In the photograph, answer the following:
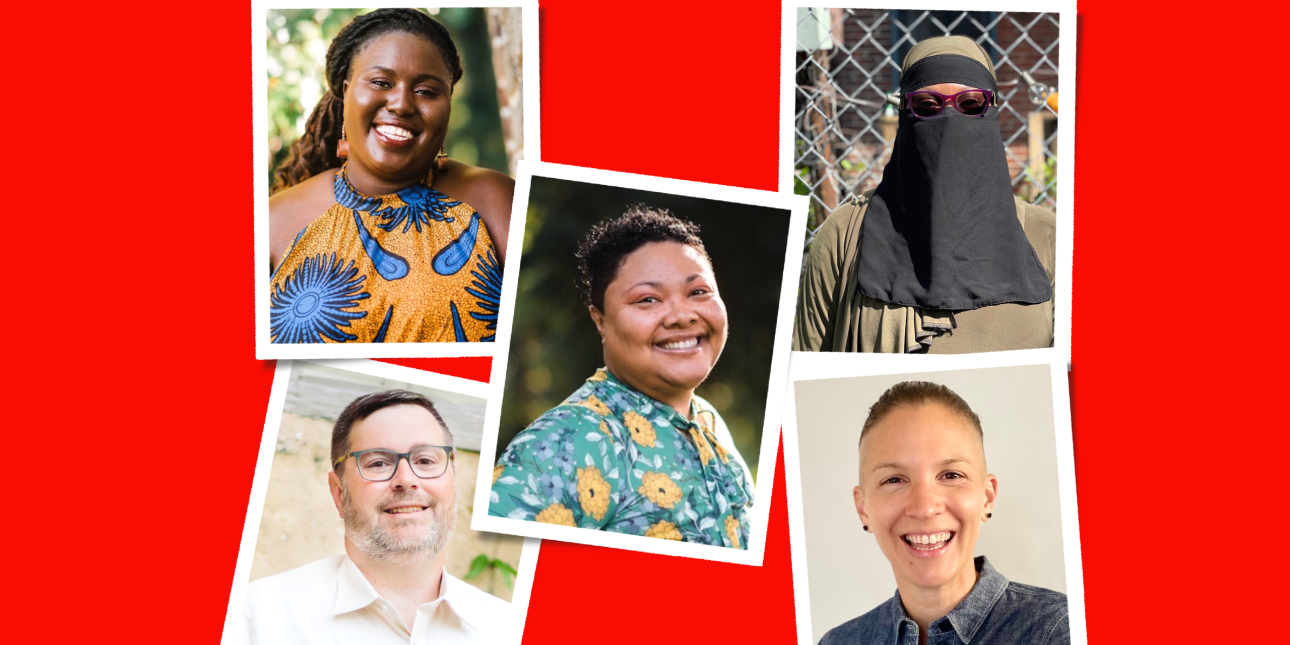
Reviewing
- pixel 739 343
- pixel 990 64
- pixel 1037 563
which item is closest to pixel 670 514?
pixel 739 343

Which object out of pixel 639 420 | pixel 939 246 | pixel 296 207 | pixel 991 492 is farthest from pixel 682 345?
pixel 296 207

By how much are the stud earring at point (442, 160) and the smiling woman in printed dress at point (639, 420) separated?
0.30m

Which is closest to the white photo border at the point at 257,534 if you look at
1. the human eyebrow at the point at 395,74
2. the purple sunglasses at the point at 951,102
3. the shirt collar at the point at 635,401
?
the shirt collar at the point at 635,401

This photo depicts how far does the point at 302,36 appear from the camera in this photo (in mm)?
1674

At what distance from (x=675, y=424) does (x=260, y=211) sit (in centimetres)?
87

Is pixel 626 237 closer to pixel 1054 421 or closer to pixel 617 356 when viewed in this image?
pixel 617 356

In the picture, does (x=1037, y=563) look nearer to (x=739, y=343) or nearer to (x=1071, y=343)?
(x=1071, y=343)

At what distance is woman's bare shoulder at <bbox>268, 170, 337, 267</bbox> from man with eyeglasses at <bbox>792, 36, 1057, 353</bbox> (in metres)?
0.91

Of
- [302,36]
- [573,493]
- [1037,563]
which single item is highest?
[302,36]

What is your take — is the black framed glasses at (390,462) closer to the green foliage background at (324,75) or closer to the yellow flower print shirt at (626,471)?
the yellow flower print shirt at (626,471)

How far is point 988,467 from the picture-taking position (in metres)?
1.72

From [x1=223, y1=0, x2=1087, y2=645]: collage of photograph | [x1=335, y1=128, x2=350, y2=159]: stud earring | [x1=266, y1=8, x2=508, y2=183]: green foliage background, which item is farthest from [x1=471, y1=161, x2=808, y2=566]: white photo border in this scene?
[x1=335, y1=128, x2=350, y2=159]: stud earring

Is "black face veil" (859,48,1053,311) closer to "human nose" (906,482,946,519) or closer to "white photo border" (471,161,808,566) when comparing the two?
"white photo border" (471,161,808,566)

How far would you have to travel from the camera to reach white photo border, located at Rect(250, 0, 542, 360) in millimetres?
1682
